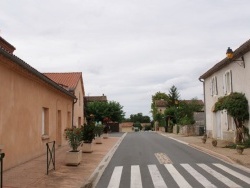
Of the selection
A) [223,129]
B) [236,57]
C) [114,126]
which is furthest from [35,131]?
[114,126]

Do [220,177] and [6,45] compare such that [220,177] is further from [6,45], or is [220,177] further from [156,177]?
[6,45]

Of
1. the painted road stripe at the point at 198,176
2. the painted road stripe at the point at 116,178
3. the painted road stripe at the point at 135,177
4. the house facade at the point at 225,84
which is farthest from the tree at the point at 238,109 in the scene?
the painted road stripe at the point at 116,178

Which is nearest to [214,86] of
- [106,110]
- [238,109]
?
[238,109]

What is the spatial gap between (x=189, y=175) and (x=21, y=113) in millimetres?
6522

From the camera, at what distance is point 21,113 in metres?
13.9

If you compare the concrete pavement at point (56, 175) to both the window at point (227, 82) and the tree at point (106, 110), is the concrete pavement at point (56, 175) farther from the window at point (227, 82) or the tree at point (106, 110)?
the tree at point (106, 110)

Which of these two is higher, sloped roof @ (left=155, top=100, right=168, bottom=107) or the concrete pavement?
sloped roof @ (left=155, top=100, right=168, bottom=107)

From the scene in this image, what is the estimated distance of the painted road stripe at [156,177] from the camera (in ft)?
32.2

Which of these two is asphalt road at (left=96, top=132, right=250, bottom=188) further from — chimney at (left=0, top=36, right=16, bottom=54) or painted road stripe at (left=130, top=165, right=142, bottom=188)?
chimney at (left=0, top=36, right=16, bottom=54)

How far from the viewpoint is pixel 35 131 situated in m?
16.0

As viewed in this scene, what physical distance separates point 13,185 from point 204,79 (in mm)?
27969

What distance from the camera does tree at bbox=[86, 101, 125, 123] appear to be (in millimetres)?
64000

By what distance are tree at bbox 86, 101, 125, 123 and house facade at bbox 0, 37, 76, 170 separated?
4348 centimetres

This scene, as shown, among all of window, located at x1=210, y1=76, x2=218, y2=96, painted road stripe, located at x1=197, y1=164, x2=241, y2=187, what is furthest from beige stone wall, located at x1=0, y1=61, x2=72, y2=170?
window, located at x1=210, y1=76, x2=218, y2=96
